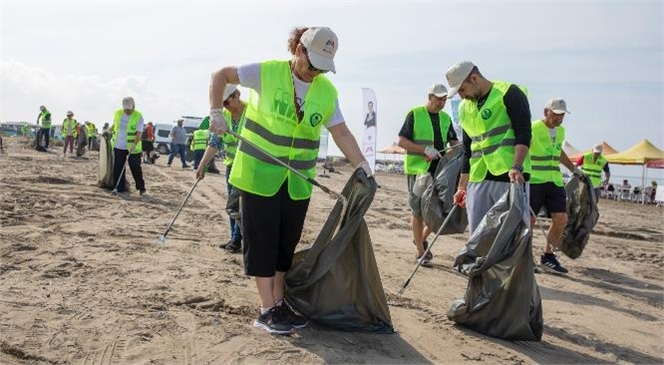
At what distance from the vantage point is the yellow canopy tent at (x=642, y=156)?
25.4 metres

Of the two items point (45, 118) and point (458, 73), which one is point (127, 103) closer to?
point (458, 73)

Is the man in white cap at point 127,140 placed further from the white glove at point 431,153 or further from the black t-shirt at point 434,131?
the white glove at point 431,153

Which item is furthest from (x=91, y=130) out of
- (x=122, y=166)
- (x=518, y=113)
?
(x=518, y=113)

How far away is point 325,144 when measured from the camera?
2306cm

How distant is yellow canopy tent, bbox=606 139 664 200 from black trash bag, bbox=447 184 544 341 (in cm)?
2391

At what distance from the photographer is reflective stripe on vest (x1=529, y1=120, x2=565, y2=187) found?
689 centimetres

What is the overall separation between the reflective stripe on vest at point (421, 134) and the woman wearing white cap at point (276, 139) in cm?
301

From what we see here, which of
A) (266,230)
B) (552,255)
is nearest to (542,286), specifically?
(552,255)

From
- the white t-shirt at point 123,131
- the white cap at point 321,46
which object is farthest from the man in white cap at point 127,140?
the white cap at point 321,46

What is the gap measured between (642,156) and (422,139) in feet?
72.2

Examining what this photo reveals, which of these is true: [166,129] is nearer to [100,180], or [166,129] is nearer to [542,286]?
[100,180]

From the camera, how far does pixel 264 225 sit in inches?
145

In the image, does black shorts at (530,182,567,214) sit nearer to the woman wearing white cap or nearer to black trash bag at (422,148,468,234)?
black trash bag at (422,148,468,234)

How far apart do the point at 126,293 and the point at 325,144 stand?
62.1ft
